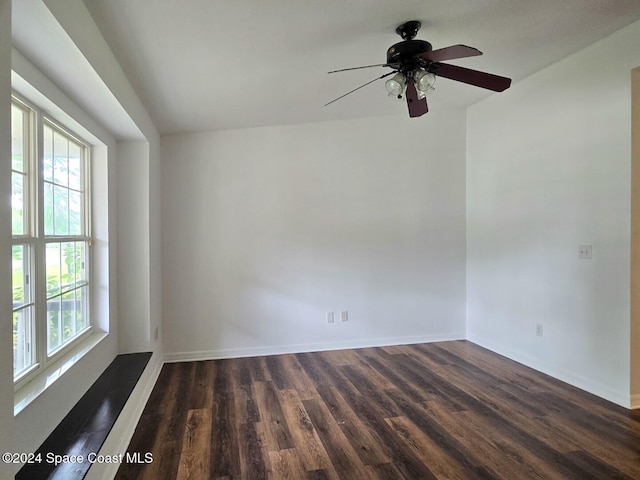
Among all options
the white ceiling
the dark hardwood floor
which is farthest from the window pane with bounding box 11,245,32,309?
the white ceiling

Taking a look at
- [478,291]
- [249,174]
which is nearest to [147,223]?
[249,174]

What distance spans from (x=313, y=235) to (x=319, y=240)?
0.09 metres

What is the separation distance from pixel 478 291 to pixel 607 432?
2051mm

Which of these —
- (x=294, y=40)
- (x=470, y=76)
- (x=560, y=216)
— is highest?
(x=294, y=40)

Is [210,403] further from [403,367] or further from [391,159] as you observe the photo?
[391,159]

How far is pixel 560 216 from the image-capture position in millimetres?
3262

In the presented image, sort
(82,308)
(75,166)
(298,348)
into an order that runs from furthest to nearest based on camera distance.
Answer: (298,348), (82,308), (75,166)

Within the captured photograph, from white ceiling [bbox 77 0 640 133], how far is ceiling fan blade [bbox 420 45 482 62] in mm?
296

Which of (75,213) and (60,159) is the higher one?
(60,159)

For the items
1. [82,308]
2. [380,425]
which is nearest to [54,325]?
[82,308]

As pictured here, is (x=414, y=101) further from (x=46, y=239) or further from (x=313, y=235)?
(x=46, y=239)

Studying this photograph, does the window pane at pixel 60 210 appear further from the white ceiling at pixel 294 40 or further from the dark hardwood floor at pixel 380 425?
the dark hardwood floor at pixel 380 425

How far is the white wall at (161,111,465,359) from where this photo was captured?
13.0ft

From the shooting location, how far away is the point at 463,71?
7.45 feet
